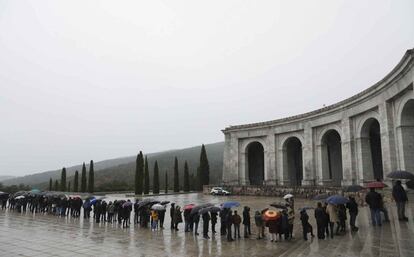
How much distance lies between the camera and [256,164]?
1866 inches

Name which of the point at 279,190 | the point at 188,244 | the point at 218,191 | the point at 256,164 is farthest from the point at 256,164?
the point at 188,244

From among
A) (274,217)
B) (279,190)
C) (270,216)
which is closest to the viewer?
(274,217)

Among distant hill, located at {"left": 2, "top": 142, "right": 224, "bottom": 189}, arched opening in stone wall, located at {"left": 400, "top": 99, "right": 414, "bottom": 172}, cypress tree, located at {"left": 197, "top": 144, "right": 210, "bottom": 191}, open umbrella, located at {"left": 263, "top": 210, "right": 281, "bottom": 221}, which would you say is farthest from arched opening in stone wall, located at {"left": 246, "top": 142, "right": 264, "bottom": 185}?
distant hill, located at {"left": 2, "top": 142, "right": 224, "bottom": 189}

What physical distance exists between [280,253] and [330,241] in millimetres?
2347

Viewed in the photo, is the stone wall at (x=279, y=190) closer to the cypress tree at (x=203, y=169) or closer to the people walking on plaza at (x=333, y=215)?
the cypress tree at (x=203, y=169)

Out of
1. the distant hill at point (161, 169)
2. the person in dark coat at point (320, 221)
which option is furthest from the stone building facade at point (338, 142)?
the distant hill at point (161, 169)

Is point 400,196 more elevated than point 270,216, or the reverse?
point 400,196

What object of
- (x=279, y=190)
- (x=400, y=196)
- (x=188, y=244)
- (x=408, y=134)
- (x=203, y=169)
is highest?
(x=408, y=134)

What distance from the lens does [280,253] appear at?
35.0 feet

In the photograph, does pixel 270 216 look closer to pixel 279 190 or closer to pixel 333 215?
pixel 333 215

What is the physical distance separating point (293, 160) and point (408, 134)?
20.8 metres

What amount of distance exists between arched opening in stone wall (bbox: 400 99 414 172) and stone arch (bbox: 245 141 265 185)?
25037 millimetres

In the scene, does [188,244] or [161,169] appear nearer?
[188,244]

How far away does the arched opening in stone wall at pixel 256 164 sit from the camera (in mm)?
46656
